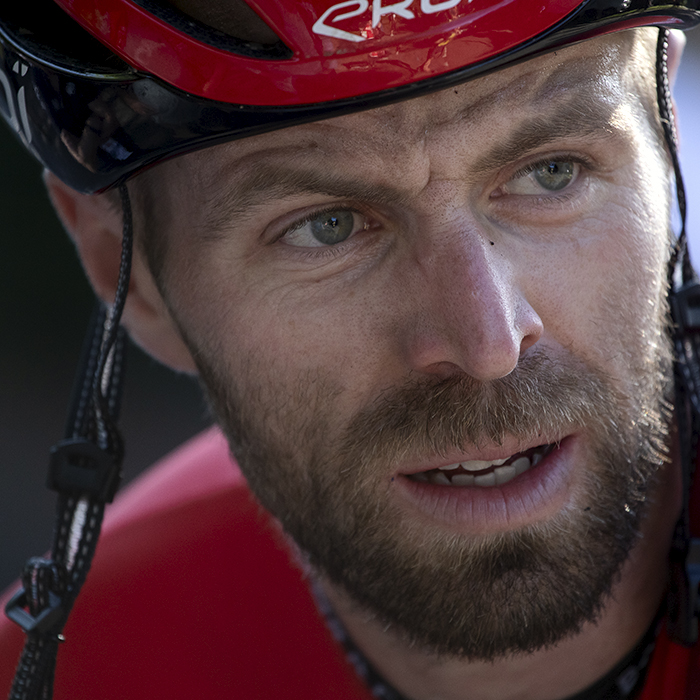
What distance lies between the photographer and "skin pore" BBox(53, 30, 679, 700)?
1650 millimetres

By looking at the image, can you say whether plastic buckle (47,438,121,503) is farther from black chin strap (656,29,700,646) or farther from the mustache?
black chin strap (656,29,700,646)

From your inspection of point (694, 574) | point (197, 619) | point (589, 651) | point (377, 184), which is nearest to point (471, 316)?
point (377, 184)

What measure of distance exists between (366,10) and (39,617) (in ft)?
5.35

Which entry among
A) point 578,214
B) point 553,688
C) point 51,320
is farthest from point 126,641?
point 51,320

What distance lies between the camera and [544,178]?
1.80m

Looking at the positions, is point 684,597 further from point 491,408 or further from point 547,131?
point 547,131

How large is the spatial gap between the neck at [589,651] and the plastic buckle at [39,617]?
2.60 feet

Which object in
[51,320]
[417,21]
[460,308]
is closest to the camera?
[417,21]

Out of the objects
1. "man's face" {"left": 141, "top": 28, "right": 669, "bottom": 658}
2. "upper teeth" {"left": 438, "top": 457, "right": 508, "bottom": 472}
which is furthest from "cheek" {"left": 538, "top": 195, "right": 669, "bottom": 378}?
"upper teeth" {"left": 438, "top": 457, "right": 508, "bottom": 472}

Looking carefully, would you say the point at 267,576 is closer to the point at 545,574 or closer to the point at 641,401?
the point at 545,574

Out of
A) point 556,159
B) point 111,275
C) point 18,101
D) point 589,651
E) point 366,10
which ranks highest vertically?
point 18,101

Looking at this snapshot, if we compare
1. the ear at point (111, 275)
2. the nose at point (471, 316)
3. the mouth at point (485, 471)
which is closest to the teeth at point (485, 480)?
the mouth at point (485, 471)

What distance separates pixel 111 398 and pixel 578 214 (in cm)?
134

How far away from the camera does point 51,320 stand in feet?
23.7
